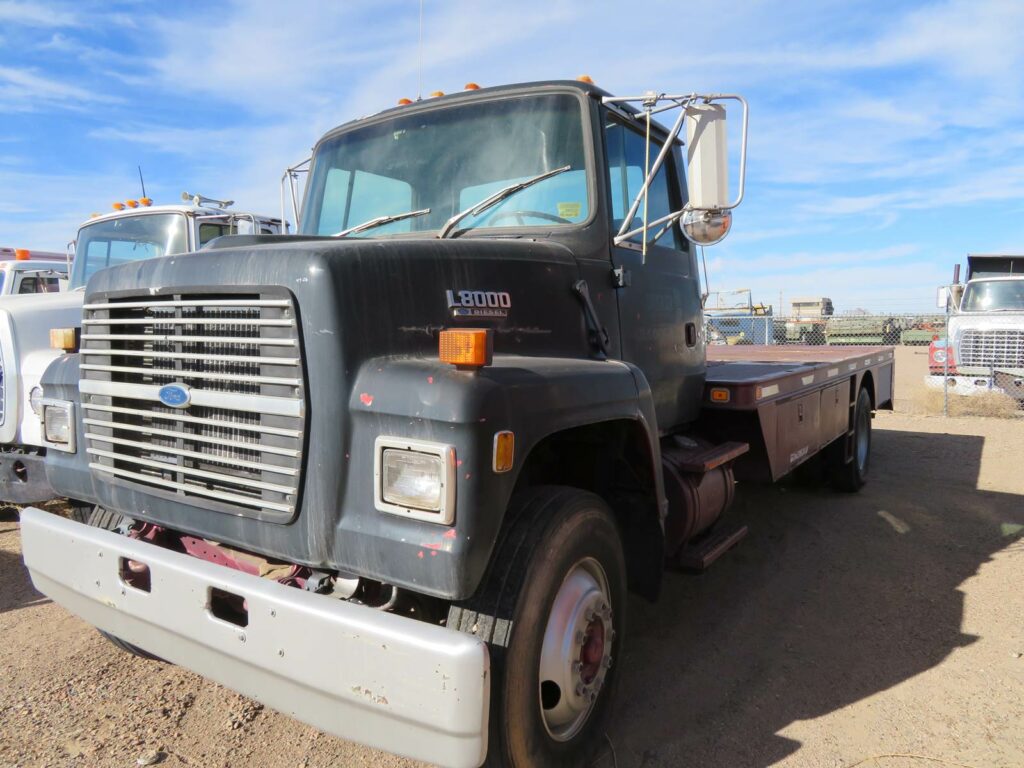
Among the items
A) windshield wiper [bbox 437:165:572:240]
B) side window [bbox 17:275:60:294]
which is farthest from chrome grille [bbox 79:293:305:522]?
side window [bbox 17:275:60:294]

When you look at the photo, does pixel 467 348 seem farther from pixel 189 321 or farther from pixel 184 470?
pixel 184 470

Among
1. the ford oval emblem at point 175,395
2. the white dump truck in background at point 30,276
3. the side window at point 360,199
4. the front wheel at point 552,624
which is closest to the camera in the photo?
the front wheel at point 552,624

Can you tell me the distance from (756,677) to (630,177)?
2.39 metres

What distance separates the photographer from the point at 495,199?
3076mm

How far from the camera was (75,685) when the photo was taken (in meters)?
3.26

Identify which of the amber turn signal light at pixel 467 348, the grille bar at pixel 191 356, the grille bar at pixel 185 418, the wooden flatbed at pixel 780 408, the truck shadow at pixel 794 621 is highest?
the amber turn signal light at pixel 467 348

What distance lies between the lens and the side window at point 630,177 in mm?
3230

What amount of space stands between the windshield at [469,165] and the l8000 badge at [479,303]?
0.54 m

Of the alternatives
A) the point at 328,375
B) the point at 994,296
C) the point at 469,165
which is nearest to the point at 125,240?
the point at 469,165

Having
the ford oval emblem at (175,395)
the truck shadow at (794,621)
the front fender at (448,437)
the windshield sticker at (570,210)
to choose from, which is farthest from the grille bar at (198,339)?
the truck shadow at (794,621)

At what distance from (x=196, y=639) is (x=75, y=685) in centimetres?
158

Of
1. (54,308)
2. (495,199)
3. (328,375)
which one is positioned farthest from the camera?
(54,308)

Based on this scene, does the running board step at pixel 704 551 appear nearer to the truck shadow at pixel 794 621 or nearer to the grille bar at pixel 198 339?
the truck shadow at pixel 794 621

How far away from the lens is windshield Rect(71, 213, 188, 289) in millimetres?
6711
